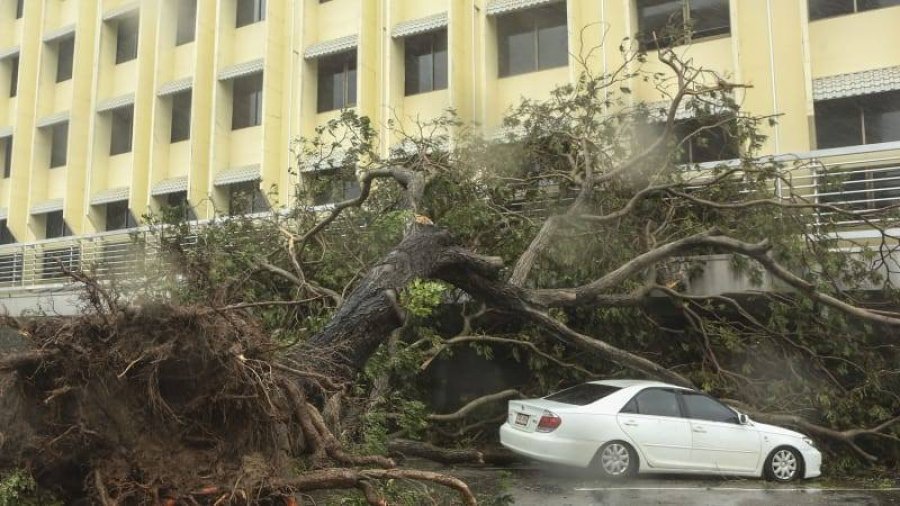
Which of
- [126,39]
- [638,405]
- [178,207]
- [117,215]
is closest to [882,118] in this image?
[638,405]

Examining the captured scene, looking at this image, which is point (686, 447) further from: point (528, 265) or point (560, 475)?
point (528, 265)

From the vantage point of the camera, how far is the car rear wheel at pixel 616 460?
870 cm

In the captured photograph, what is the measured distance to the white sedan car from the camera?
8.70 m

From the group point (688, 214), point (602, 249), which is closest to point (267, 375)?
point (602, 249)

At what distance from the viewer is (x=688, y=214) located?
11.0m

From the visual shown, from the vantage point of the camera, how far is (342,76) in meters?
18.0

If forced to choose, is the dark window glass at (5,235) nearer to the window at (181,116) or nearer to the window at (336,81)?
the window at (181,116)

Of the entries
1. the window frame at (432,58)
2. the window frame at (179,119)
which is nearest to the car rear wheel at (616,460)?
the window frame at (432,58)

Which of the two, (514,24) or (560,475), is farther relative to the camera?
(514,24)

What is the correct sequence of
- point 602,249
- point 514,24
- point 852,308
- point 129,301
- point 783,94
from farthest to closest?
1. point 514,24
2. point 783,94
3. point 602,249
4. point 852,308
5. point 129,301

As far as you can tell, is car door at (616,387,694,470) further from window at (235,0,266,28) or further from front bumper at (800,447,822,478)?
window at (235,0,266,28)

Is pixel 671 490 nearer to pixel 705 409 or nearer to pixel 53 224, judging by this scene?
pixel 705 409

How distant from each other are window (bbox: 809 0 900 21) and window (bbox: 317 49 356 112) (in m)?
9.70

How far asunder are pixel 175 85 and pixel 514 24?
9.23 metres
